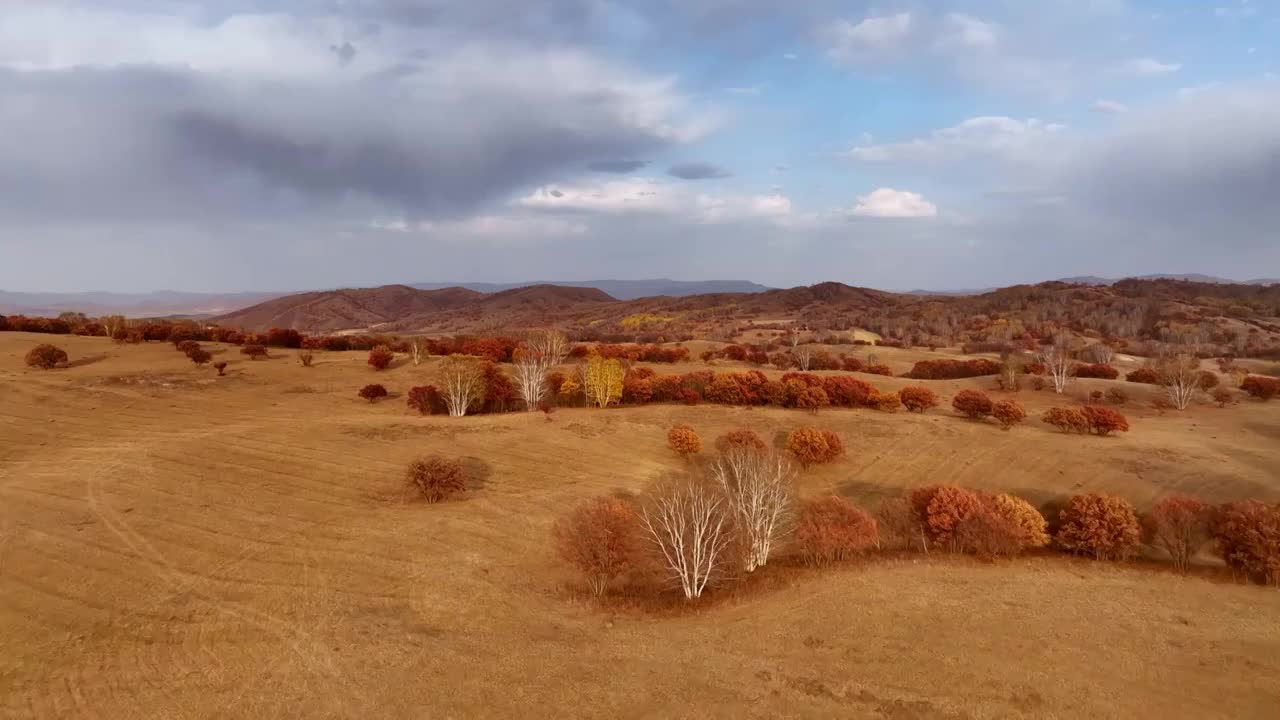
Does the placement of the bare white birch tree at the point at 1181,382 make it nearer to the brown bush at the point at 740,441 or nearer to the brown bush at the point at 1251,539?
the brown bush at the point at 1251,539

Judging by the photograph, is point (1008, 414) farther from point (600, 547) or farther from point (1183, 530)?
point (600, 547)

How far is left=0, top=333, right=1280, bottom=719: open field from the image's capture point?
16078 mm

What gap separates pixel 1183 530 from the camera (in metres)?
25.4

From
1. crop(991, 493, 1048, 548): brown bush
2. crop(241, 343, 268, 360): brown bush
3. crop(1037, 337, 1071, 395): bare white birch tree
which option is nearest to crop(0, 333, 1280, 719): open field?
crop(991, 493, 1048, 548): brown bush

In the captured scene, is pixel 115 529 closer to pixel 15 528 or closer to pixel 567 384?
pixel 15 528

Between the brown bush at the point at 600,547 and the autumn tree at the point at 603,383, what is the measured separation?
2271 cm

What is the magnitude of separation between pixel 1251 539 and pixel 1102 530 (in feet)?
15.4

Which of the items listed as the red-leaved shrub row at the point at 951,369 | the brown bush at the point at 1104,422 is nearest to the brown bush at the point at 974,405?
the brown bush at the point at 1104,422

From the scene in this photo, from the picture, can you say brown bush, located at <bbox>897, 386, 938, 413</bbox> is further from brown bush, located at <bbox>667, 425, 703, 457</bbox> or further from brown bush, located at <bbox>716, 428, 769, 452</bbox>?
brown bush, located at <bbox>667, 425, 703, 457</bbox>

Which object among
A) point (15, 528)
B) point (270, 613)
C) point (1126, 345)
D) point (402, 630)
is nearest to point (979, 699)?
point (402, 630)

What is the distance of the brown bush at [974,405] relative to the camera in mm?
→ 44812

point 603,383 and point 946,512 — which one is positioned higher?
point 603,383

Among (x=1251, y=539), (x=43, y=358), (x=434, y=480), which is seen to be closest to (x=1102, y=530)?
(x=1251, y=539)

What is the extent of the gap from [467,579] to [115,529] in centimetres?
1460
